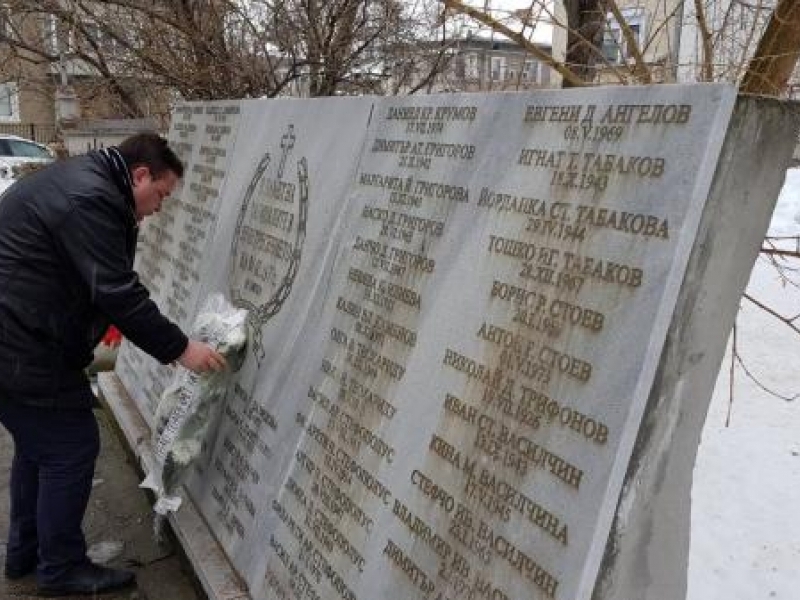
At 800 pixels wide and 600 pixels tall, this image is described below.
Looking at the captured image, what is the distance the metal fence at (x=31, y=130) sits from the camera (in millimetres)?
31641

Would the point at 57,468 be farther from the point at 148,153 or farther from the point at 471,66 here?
the point at 471,66

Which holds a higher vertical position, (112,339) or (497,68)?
(497,68)

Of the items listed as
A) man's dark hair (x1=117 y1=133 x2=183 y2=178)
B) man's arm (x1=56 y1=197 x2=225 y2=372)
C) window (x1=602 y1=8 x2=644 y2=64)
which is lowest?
man's arm (x1=56 y1=197 x2=225 y2=372)

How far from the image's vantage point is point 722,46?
12.5 ft

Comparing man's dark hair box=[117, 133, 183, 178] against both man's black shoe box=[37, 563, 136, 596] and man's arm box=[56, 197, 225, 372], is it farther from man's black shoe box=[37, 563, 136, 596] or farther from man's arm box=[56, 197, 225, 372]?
man's black shoe box=[37, 563, 136, 596]

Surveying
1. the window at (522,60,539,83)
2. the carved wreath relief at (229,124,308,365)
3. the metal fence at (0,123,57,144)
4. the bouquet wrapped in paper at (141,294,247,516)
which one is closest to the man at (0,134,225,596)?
the bouquet wrapped in paper at (141,294,247,516)

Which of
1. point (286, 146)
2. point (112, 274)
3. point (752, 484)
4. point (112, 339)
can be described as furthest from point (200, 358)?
point (112, 339)

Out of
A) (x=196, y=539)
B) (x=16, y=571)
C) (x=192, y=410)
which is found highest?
(x=192, y=410)

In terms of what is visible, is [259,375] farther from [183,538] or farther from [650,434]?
[650,434]

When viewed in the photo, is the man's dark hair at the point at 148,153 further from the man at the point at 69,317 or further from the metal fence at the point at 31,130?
the metal fence at the point at 31,130

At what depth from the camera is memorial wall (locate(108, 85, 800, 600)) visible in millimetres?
1849

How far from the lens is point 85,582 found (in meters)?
3.52

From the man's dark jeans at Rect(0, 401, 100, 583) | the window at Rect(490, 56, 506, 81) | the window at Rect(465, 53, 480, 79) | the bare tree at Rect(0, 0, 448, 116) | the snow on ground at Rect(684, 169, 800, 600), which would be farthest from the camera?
the bare tree at Rect(0, 0, 448, 116)

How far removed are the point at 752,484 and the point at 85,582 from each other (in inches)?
115
